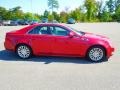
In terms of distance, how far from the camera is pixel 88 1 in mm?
88812

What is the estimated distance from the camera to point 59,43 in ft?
31.0

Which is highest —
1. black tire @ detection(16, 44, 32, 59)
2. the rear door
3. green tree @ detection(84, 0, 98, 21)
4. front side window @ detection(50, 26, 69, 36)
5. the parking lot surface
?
green tree @ detection(84, 0, 98, 21)

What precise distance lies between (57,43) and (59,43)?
0.08 meters

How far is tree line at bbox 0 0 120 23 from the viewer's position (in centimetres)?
9119

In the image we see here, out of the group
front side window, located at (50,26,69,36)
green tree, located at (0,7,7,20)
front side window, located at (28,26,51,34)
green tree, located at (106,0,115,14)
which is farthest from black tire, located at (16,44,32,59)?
green tree, located at (106,0,115,14)

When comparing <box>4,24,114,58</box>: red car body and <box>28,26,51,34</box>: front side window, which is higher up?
<box>28,26,51,34</box>: front side window

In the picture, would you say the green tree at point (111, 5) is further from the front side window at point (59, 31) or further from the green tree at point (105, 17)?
the front side window at point (59, 31)

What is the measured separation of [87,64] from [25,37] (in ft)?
8.90

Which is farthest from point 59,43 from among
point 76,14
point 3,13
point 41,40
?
point 3,13

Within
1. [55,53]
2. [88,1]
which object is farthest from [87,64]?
[88,1]

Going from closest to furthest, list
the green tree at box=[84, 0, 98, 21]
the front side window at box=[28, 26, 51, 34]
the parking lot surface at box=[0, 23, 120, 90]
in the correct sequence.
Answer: the parking lot surface at box=[0, 23, 120, 90] < the front side window at box=[28, 26, 51, 34] < the green tree at box=[84, 0, 98, 21]

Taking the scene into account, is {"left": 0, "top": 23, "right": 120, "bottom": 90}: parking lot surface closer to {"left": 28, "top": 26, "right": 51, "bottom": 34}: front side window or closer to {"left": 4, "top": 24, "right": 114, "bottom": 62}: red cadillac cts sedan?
{"left": 4, "top": 24, "right": 114, "bottom": 62}: red cadillac cts sedan

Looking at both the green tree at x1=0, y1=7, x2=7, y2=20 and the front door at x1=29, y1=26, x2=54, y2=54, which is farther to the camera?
the green tree at x1=0, y1=7, x2=7, y2=20

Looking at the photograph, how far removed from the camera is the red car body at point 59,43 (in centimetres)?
928
